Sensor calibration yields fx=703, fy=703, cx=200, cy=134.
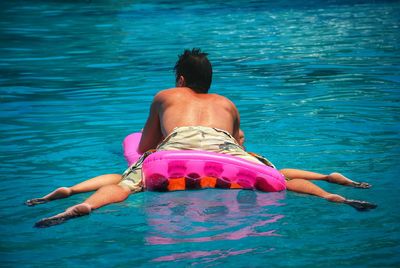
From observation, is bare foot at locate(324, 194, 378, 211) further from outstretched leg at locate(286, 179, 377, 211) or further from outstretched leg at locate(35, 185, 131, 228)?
outstretched leg at locate(35, 185, 131, 228)

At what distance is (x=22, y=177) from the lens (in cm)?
559

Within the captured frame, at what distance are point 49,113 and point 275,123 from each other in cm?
270

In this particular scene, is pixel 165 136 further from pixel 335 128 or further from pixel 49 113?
pixel 49 113

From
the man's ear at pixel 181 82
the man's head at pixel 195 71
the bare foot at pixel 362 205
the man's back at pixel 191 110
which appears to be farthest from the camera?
the man's ear at pixel 181 82

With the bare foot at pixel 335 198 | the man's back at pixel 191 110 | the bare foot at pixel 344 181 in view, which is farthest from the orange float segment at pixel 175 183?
the bare foot at pixel 344 181

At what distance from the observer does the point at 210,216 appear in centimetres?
421

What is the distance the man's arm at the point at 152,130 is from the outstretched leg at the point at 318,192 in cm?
111

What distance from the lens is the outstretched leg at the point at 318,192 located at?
14.1 ft

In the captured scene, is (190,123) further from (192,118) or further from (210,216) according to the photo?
(210,216)

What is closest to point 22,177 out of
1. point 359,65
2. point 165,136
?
point 165,136

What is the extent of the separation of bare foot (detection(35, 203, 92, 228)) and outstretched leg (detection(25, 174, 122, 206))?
1.86ft

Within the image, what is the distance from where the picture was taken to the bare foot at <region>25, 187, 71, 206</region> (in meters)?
4.73

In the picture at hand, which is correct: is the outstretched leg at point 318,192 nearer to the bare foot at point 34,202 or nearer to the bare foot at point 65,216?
the bare foot at point 65,216

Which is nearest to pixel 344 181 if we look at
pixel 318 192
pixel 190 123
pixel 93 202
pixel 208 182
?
pixel 318 192
